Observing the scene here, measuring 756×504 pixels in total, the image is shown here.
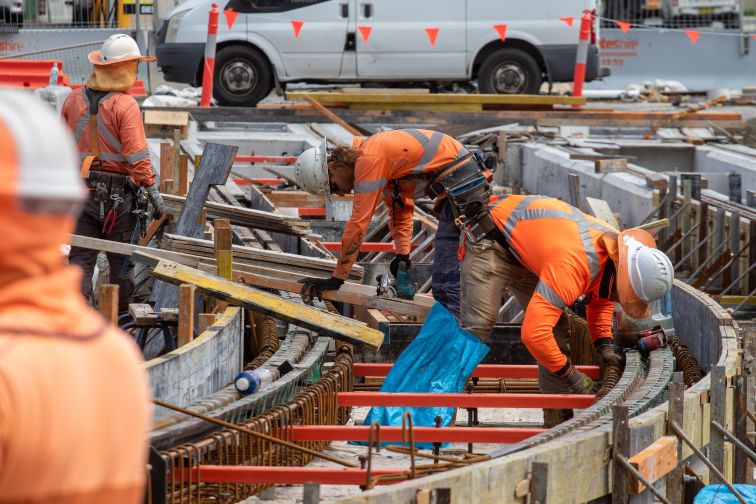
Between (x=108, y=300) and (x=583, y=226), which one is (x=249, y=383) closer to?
(x=108, y=300)

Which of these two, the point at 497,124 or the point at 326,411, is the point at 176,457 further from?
the point at 497,124

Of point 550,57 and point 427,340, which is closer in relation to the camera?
point 427,340

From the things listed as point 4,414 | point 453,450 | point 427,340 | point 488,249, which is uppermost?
point 4,414

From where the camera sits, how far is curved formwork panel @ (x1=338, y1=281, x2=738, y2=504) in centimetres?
501

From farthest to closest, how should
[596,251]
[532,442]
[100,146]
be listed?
[100,146] < [596,251] < [532,442]

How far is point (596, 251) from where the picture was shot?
6930 mm

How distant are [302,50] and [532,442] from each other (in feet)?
47.0

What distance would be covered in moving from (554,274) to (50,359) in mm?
4925

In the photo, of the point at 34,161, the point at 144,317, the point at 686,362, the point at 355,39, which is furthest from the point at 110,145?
the point at 355,39

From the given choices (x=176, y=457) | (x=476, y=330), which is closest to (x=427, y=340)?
(x=476, y=330)

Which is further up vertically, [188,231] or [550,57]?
[550,57]

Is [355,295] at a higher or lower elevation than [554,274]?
lower

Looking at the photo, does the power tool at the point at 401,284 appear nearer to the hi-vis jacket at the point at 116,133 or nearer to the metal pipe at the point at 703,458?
the hi-vis jacket at the point at 116,133

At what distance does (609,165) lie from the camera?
15156mm
